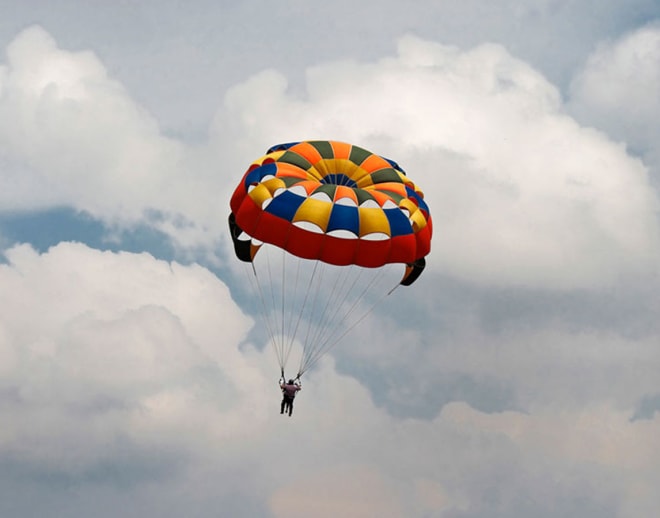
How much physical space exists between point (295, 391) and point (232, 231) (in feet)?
26.8

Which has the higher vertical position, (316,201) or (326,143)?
(326,143)

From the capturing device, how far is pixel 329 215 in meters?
43.9

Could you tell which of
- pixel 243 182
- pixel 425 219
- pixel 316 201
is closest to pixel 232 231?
pixel 243 182

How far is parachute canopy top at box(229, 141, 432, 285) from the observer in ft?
144

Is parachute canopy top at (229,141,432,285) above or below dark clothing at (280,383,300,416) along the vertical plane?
above

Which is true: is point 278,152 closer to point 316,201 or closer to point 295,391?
point 316,201

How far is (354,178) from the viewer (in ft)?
155

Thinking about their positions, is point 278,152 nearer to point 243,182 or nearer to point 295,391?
point 243,182

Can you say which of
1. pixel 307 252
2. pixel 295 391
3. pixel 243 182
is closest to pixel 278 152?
pixel 243 182

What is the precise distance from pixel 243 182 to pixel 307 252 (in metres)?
4.66

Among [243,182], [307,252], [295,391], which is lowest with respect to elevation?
[295,391]

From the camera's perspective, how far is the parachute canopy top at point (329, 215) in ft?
144

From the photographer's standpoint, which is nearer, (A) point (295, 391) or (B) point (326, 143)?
(A) point (295, 391)

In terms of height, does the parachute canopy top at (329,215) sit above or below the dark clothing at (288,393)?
above
